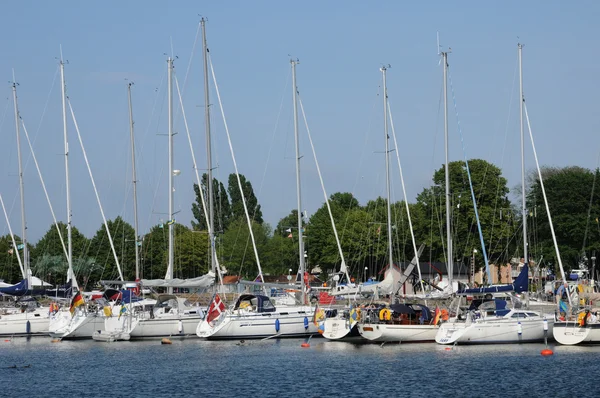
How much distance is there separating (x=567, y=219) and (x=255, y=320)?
56213 mm

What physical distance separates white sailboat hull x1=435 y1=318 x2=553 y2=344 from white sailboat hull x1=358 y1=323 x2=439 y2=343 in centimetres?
132

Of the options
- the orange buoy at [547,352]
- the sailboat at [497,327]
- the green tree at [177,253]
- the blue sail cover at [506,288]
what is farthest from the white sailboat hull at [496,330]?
the green tree at [177,253]

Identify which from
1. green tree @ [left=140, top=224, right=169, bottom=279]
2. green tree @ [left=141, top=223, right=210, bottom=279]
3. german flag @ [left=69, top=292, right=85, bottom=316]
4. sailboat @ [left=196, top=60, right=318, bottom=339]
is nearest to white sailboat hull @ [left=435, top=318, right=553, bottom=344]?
sailboat @ [left=196, top=60, right=318, bottom=339]

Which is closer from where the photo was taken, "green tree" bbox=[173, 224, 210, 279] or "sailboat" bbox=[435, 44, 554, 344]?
"sailboat" bbox=[435, 44, 554, 344]

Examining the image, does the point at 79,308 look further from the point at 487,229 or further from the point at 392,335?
the point at 487,229

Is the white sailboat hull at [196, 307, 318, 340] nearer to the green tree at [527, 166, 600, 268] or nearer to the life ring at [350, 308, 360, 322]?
the life ring at [350, 308, 360, 322]

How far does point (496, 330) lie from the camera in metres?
53.2

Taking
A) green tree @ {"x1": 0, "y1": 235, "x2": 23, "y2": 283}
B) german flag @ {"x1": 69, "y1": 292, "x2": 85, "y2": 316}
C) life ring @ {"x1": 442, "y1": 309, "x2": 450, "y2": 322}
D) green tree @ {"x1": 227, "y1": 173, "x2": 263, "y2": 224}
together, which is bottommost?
life ring @ {"x1": 442, "y1": 309, "x2": 450, "y2": 322}

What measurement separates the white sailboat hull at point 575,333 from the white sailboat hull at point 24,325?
3486 cm

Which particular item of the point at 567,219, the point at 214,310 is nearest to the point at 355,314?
the point at 214,310

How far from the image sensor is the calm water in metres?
40.8

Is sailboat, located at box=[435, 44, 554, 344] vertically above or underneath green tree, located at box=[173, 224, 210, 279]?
underneath

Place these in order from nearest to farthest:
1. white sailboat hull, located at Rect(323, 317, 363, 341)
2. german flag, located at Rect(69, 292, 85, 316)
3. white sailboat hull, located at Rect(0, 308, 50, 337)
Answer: white sailboat hull, located at Rect(323, 317, 363, 341)
german flag, located at Rect(69, 292, 85, 316)
white sailboat hull, located at Rect(0, 308, 50, 337)

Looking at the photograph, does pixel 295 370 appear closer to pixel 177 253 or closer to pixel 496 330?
pixel 496 330
